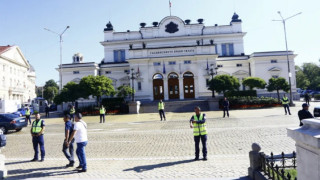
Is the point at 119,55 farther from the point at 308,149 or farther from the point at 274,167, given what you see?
the point at 308,149

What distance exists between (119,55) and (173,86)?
49.0ft

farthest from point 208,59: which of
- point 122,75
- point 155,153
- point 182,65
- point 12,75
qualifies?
point 12,75

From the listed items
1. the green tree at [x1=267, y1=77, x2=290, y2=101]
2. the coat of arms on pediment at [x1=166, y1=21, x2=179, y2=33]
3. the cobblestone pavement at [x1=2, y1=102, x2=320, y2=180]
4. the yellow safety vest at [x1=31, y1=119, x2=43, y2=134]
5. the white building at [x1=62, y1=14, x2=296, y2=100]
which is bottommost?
the cobblestone pavement at [x1=2, y1=102, x2=320, y2=180]

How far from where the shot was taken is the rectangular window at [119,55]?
47.8 m

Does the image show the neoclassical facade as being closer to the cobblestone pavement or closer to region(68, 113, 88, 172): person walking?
the cobblestone pavement

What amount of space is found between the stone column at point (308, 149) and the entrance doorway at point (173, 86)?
3603cm

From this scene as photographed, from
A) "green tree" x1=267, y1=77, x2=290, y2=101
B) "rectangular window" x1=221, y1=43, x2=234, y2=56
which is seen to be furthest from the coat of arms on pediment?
"green tree" x1=267, y1=77, x2=290, y2=101

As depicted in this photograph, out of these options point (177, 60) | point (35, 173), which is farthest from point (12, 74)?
point (35, 173)

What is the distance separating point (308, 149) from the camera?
302 centimetres

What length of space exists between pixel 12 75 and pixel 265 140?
66089 mm

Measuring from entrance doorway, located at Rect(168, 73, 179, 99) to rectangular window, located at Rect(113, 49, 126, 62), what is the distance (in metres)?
13.0

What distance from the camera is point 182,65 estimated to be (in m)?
38.7

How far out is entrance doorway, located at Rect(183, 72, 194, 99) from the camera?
129ft

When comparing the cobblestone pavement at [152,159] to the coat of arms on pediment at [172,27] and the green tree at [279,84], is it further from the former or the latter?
the coat of arms on pediment at [172,27]
